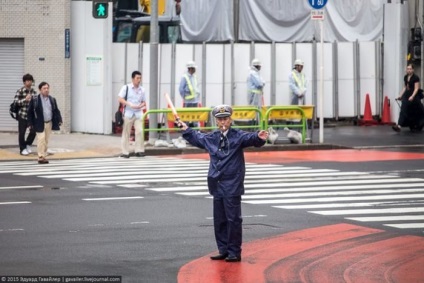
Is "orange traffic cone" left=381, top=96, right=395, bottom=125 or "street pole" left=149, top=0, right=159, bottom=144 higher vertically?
"street pole" left=149, top=0, right=159, bottom=144

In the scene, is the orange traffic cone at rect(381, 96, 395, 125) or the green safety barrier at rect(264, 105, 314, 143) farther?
the orange traffic cone at rect(381, 96, 395, 125)

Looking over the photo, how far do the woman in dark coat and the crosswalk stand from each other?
9.03 meters

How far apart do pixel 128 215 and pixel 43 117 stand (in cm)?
910

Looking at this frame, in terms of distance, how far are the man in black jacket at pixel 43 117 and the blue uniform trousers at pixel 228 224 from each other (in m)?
12.5

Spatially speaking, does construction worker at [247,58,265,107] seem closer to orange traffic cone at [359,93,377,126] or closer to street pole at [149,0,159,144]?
street pole at [149,0,159,144]

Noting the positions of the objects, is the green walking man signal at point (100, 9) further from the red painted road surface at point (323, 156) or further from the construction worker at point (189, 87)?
the red painted road surface at point (323, 156)

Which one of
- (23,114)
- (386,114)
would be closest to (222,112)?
(23,114)

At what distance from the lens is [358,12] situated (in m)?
40.4

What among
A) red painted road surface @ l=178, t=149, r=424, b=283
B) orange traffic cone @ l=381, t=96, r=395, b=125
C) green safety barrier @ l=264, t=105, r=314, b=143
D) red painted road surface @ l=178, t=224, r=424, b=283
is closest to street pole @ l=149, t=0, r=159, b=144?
green safety barrier @ l=264, t=105, r=314, b=143

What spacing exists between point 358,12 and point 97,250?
90.4 feet

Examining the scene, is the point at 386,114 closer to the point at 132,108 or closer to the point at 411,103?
the point at 411,103

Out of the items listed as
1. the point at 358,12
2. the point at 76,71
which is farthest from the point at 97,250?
the point at 358,12

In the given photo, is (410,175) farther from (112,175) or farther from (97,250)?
(97,250)

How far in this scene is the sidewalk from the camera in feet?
93.4
